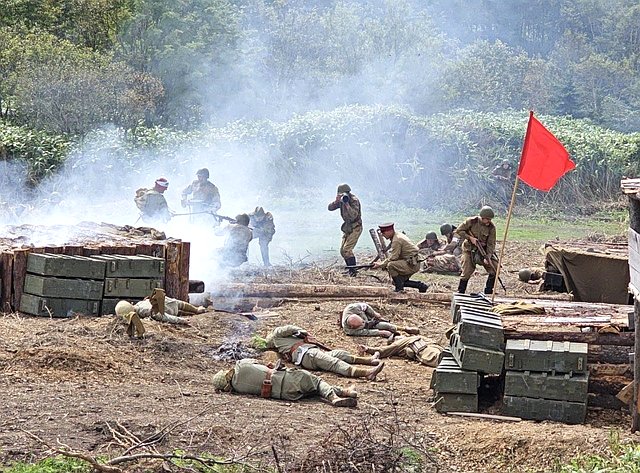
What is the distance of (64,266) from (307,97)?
97.7ft

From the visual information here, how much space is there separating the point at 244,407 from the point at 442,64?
3906 centimetres

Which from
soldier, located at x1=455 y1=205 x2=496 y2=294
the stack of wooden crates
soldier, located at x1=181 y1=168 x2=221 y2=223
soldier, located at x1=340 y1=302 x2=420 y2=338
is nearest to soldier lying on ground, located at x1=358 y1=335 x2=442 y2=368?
soldier, located at x1=340 y1=302 x2=420 y2=338

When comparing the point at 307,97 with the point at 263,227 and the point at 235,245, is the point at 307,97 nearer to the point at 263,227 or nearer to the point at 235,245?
the point at 263,227

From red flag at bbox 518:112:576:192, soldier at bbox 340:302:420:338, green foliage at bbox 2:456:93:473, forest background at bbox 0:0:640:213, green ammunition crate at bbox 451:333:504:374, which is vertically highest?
forest background at bbox 0:0:640:213

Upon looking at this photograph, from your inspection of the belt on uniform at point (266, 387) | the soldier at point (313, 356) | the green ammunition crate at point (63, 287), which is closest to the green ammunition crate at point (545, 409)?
the soldier at point (313, 356)

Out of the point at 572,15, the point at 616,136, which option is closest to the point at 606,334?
the point at 616,136

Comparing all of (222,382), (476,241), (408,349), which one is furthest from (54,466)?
(476,241)

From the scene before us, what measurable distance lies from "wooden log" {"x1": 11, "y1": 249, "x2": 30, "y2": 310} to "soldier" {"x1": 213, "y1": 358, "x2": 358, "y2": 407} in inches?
160

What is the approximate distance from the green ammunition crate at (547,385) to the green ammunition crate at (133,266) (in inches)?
210

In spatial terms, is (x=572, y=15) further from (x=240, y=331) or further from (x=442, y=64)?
(x=240, y=331)

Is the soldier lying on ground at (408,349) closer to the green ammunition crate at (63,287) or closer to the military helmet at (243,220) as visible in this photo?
the green ammunition crate at (63,287)

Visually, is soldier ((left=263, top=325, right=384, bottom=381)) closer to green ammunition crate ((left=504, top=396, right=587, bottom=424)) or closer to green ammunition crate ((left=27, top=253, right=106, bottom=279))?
green ammunition crate ((left=504, top=396, right=587, bottom=424))

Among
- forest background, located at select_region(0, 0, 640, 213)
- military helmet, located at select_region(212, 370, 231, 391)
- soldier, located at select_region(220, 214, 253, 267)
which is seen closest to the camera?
military helmet, located at select_region(212, 370, 231, 391)

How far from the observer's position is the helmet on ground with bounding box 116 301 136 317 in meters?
12.5
